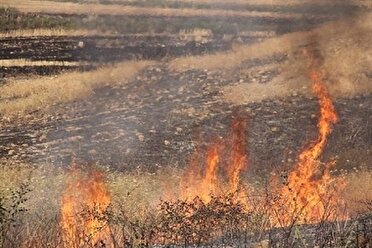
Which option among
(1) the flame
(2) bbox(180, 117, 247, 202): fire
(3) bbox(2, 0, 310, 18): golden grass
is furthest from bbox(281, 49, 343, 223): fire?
(3) bbox(2, 0, 310, 18): golden grass

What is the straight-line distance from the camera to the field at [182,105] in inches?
994

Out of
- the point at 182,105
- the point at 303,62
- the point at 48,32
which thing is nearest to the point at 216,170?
the point at 182,105

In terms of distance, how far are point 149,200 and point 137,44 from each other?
1022 centimetres

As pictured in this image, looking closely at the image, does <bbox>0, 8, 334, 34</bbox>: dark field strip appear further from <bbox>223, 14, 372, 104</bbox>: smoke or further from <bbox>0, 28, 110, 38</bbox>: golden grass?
<bbox>223, 14, 372, 104</bbox>: smoke

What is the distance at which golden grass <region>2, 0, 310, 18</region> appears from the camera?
99.6ft

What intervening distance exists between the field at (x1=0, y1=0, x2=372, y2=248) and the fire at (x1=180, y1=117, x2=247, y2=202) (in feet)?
0.20

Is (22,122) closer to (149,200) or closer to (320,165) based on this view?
(149,200)

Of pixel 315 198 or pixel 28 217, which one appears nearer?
pixel 28 217

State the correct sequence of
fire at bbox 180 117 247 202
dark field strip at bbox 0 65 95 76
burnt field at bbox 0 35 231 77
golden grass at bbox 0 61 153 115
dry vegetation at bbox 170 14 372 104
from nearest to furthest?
fire at bbox 180 117 247 202 < golden grass at bbox 0 61 153 115 < dark field strip at bbox 0 65 95 76 < burnt field at bbox 0 35 231 77 < dry vegetation at bbox 170 14 372 104

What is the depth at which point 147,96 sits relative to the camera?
29.3 metres

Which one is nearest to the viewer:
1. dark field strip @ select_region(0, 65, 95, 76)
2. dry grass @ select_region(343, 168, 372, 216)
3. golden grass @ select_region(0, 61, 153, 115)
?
dry grass @ select_region(343, 168, 372, 216)

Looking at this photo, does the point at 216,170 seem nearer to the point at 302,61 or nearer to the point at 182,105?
the point at 182,105

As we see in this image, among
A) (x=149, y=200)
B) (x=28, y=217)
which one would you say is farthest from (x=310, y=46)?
(x=28, y=217)

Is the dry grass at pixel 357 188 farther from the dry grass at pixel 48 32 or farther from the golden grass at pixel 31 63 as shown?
the dry grass at pixel 48 32
